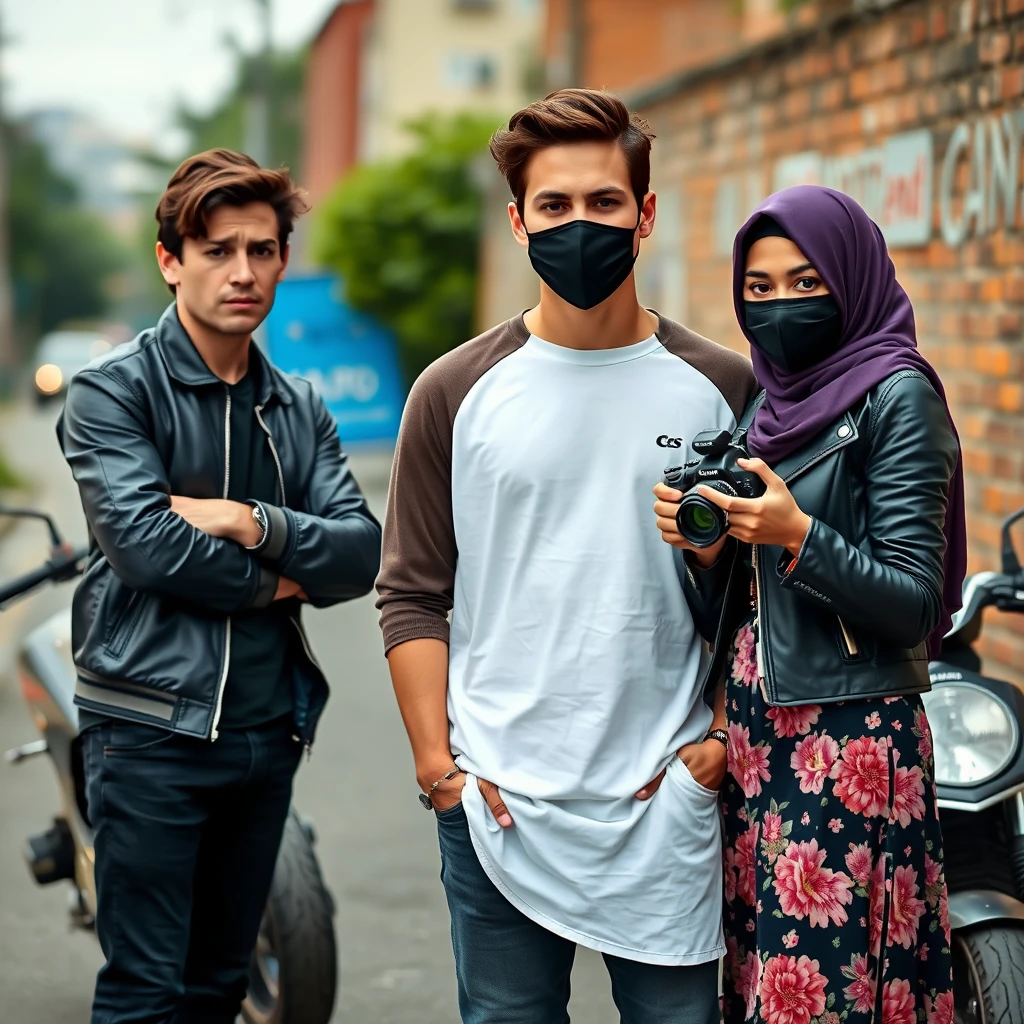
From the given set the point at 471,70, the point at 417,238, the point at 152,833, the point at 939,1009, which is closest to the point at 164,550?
the point at 152,833

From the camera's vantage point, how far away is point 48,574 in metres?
3.88

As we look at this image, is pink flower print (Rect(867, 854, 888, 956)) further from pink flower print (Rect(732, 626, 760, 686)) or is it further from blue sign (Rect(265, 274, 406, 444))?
blue sign (Rect(265, 274, 406, 444))

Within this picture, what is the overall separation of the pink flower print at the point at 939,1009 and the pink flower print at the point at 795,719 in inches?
18.7

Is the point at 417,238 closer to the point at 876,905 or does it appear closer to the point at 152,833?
the point at 152,833

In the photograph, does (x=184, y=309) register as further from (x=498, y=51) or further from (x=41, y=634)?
(x=498, y=51)

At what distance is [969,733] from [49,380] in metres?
2.23

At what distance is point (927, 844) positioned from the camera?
2471mm

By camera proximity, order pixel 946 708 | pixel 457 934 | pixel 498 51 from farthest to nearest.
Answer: pixel 498 51
pixel 946 708
pixel 457 934

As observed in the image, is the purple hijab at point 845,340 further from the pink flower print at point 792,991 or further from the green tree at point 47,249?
the green tree at point 47,249

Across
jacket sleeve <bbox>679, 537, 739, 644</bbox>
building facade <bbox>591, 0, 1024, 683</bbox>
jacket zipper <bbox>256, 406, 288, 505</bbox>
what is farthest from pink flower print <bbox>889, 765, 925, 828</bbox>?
building facade <bbox>591, 0, 1024, 683</bbox>

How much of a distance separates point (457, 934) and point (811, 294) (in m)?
1.23

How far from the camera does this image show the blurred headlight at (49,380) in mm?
3662

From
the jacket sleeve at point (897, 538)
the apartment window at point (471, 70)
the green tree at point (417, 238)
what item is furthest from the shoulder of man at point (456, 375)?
the apartment window at point (471, 70)

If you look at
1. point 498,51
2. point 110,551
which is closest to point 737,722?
point 110,551
